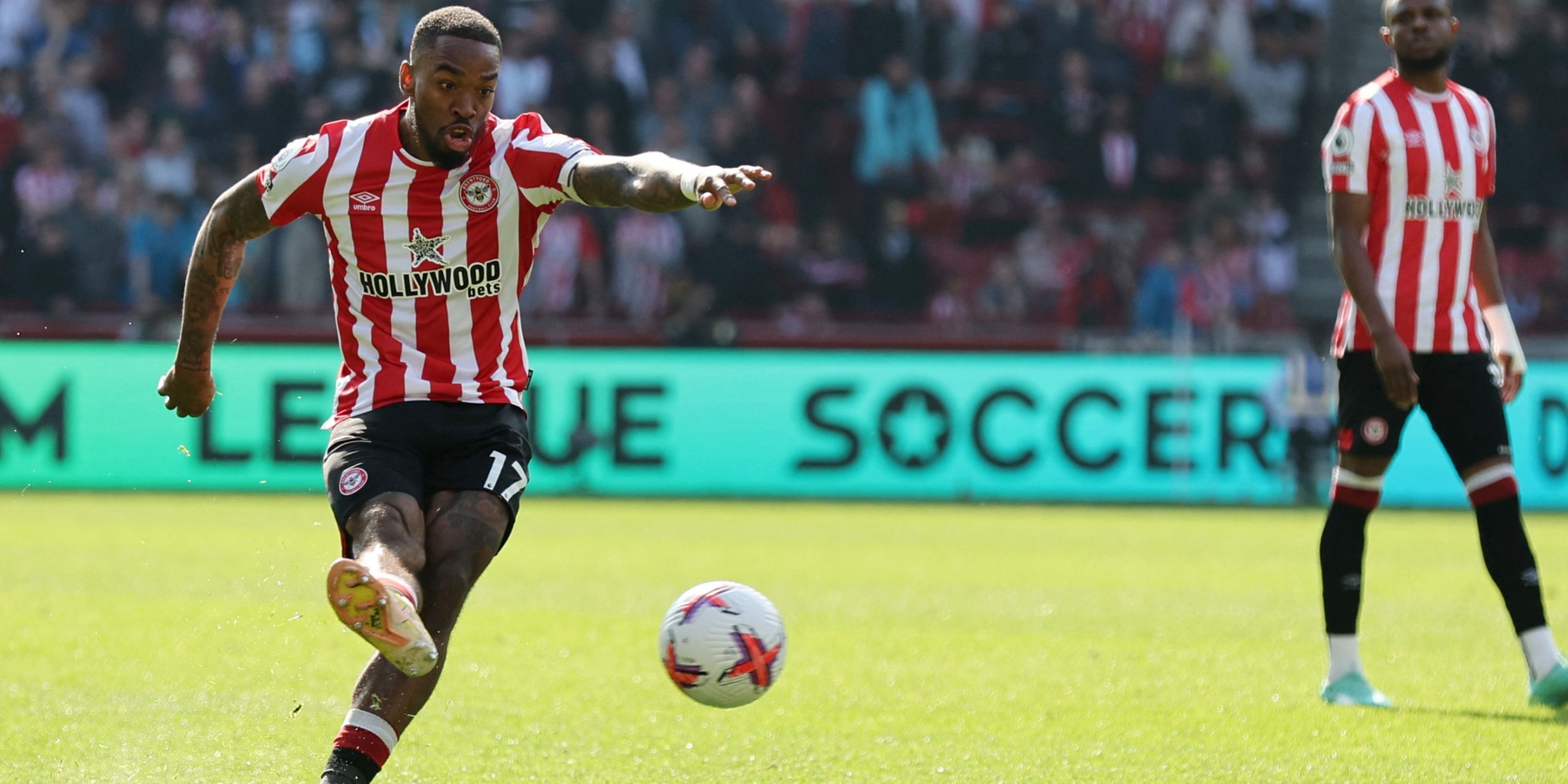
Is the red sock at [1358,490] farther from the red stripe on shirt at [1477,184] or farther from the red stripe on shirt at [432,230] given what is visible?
the red stripe on shirt at [432,230]

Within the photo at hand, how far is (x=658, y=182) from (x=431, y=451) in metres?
0.91

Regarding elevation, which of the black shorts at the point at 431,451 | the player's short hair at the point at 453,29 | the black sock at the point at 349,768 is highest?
the player's short hair at the point at 453,29

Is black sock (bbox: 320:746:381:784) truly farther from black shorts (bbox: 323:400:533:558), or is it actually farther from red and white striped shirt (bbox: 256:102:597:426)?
red and white striped shirt (bbox: 256:102:597:426)

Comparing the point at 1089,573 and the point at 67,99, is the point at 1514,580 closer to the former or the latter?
the point at 1089,573

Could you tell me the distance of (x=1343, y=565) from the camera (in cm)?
626

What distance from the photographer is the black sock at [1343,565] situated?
6.21m

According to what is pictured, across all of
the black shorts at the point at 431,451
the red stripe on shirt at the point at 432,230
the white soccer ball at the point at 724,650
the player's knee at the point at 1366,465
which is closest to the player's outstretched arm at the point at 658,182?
the red stripe on shirt at the point at 432,230

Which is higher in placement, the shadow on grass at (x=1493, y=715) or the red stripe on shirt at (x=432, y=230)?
the red stripe on shirt at (x=432, y=230)

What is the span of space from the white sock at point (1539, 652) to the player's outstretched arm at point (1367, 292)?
2.77ft

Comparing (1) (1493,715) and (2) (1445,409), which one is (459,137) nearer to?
(2) (1445,409)

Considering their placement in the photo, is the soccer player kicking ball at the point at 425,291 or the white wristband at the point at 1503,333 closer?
the soccer player kicking ball at the point at 425,291

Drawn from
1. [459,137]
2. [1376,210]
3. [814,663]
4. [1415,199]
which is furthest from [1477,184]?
[459,137]

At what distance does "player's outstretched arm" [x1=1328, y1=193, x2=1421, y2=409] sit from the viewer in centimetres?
591

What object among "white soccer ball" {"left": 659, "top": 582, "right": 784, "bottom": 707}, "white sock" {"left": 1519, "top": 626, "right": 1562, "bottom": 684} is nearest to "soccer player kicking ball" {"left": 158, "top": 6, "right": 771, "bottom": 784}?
"white soccer ball" {"left": 659, "top": 582, "right": 784, "bottom": 707}
